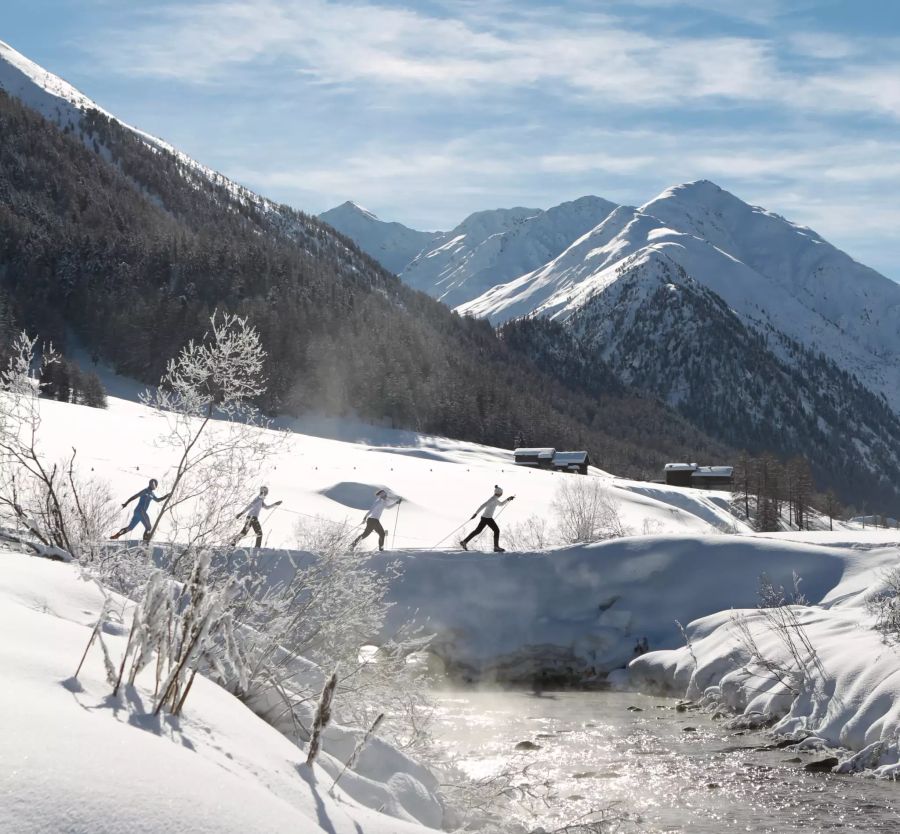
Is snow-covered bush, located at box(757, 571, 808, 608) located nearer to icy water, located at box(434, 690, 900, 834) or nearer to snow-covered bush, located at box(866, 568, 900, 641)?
snow-covered bush, located at box(866, 568, 900, 641)

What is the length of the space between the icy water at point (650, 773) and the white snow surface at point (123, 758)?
541 cm

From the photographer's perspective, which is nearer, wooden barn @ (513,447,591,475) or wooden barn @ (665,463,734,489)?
wooden barn @ (513,447,591,475)

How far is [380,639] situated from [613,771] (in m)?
9.88

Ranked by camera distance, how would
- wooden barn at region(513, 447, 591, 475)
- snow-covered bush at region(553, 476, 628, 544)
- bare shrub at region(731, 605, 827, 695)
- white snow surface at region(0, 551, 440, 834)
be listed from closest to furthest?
1. white snow surface at region(0, 551, 440, 834)
2. bare shrub at region(731, 605, 827, 695)
3. snow-covered bush at region(553, 476, 628, 544)
4. wooden barn at region(513, 447, 591, 475)

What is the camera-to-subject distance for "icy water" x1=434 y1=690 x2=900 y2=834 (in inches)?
508

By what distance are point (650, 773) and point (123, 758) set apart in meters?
12.7

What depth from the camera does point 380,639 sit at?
24328 millimetres

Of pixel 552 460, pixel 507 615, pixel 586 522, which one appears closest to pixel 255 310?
pixel 552 460

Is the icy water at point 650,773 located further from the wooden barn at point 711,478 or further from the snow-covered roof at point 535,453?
the wooden barn at point 711,478

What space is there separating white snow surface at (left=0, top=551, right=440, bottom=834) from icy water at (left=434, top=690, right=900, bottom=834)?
541 centimetres

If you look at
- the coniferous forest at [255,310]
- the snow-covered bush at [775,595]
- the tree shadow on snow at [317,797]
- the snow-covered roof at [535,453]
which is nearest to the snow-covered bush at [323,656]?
Answer: the tree shadow on snow at [317,797]

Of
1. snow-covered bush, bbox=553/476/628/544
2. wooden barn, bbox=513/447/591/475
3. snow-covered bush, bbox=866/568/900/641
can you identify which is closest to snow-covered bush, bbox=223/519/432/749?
snow-covered bush, bbox=866/568/900/641

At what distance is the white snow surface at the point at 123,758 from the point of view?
3.91 meters

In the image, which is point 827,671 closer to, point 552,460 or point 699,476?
point 552,460
